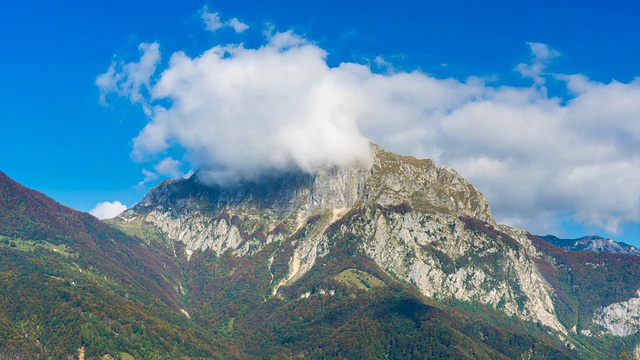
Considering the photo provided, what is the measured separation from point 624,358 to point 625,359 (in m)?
2.18

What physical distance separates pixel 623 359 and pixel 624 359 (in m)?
2.30

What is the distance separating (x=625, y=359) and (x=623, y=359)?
57cm

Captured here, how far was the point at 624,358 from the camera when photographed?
145125mm

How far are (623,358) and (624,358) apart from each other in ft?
10.9

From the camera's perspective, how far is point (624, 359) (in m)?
145

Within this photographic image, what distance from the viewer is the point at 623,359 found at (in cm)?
14300

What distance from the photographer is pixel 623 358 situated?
14238cm

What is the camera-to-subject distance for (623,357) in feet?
468

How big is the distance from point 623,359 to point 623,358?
825 mm

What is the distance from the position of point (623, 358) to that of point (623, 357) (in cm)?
44

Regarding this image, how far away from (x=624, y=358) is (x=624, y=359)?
33 centimetres

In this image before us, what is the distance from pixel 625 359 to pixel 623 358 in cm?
124

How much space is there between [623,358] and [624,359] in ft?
10.2
